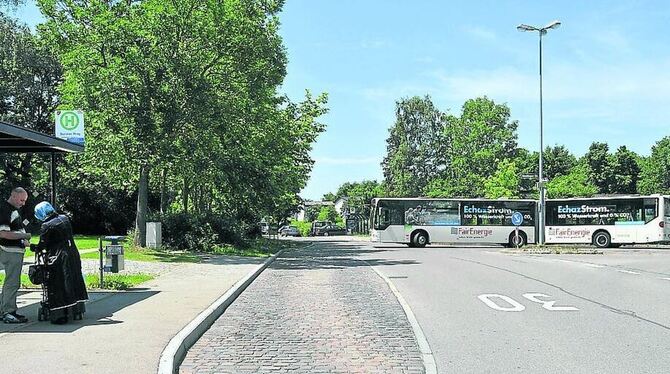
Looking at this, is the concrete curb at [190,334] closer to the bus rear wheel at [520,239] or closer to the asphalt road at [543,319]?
the asphalt road at [543,319]

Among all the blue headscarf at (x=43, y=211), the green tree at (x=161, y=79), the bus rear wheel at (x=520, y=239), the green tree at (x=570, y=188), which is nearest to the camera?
the blue headscarf at (x=43, y=211)

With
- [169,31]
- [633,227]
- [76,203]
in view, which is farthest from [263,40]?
[76,203]

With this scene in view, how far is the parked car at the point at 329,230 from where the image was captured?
92.0m

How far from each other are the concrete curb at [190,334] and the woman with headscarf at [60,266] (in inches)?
64.5

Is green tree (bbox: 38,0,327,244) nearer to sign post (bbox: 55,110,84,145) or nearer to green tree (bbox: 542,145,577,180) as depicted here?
sign post (bbox: 55,110,84,145)

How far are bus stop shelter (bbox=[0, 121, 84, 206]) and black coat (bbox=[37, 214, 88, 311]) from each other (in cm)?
166

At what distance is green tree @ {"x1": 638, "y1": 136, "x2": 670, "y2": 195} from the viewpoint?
259 feet

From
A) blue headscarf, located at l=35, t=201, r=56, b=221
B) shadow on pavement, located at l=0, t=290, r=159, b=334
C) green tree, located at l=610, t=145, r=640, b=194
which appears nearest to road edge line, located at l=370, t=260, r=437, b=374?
shadow on pavement, located at l=0, t=290, r=159, b=334

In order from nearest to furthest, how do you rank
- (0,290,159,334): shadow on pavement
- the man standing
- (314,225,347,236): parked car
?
1. (0,290,159,334): shadow on pavement
2. the man standing
3. (314,225,347,236): parked car

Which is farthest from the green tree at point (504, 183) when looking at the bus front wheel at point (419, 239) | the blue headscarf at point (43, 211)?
the blue headscarf at point (43, 211)

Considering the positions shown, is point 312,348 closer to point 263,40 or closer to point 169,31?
point 169,31

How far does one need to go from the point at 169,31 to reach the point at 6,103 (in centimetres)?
3025

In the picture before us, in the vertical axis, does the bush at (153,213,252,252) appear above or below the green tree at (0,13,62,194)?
below

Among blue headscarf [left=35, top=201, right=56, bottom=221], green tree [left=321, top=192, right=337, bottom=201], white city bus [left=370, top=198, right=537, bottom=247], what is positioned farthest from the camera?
green tree [left=321, top=192, right=337, bottom=201]
